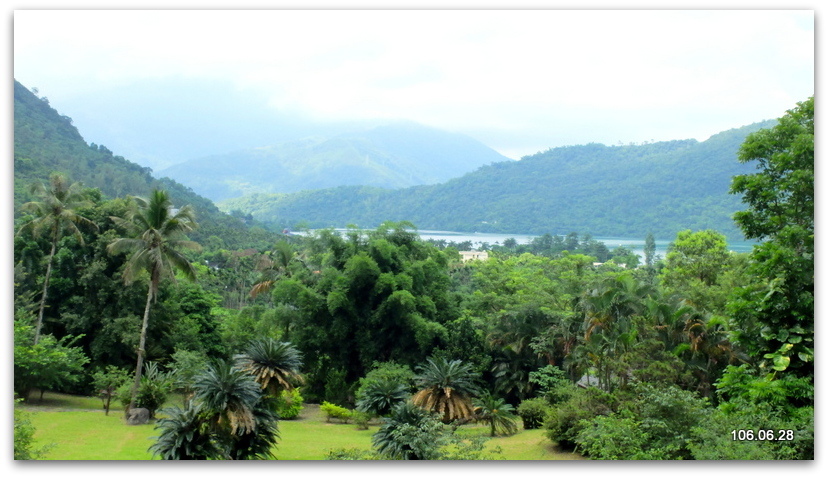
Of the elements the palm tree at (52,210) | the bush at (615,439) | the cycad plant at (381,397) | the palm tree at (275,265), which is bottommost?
the cycad plant at (381,397)

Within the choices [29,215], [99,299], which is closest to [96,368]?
[99,299]

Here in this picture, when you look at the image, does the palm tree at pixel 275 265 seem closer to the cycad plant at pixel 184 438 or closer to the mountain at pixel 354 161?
the mountain at pixel 354 161

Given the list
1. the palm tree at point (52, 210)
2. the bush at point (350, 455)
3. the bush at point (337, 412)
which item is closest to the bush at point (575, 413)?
the bush at point (350, 455)

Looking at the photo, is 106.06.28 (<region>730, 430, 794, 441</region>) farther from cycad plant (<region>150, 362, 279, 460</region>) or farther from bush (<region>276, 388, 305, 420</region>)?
bush (<region>276, 388, 305, 420</region>)

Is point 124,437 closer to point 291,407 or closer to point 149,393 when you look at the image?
point 149,393

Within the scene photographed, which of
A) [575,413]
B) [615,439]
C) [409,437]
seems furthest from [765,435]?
[409,437]

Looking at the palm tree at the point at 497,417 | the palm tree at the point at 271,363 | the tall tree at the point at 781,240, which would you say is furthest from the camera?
the palm tree at the point at 497,417
